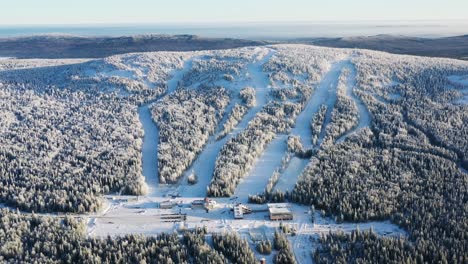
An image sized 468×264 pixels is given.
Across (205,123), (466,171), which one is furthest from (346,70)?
(466,171)

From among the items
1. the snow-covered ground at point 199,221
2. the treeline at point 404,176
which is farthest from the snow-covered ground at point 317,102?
the snow-covered ground at point 199,221

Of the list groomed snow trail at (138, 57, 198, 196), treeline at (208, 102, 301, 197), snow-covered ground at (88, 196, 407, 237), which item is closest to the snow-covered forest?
treeline at (208, 102, 301, 197)

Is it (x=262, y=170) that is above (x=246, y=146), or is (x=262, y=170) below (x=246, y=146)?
below

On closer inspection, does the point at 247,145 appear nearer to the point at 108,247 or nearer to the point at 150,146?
the point at 150,146

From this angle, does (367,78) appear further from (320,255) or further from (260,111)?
(320,255)

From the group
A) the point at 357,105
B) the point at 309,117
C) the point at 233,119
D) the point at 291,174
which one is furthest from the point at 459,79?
the point at 291,174
